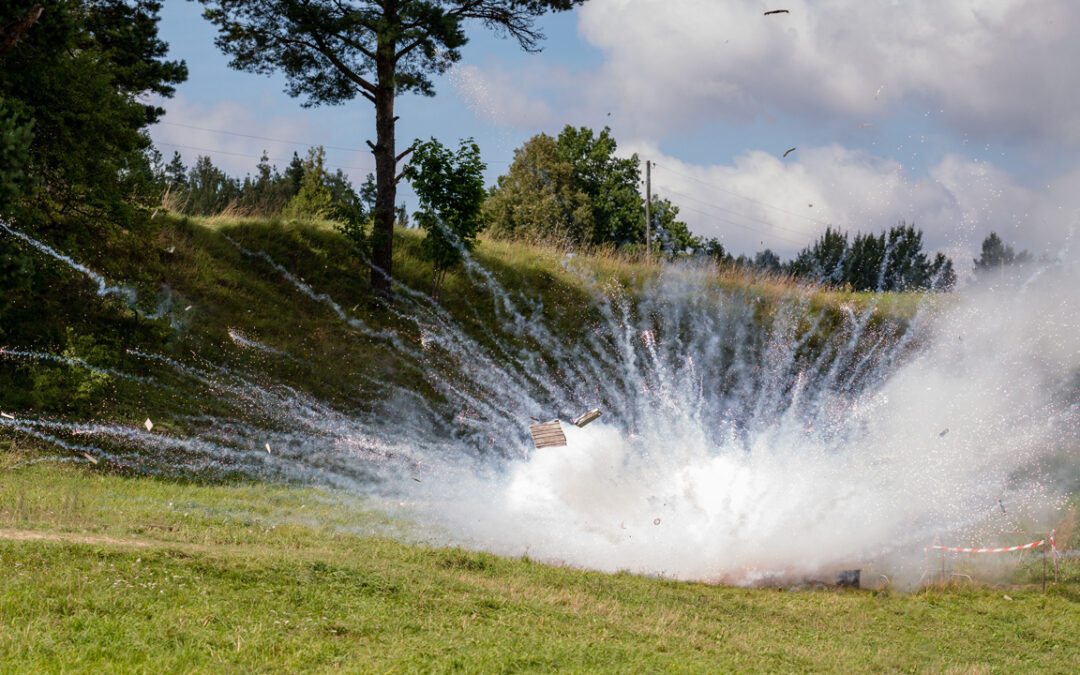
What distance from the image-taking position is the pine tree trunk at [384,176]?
2705cm

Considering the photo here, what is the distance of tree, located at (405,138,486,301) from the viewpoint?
85.8ft

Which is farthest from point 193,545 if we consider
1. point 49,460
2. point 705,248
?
point 705,248


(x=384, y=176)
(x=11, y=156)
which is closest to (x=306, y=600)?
(x=11, y=156)

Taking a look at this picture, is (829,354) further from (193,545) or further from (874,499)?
(193,545)

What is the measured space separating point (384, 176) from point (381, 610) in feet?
65.5

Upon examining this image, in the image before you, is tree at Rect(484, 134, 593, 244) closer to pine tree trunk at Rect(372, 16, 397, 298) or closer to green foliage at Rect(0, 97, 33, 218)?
pine tree trunk at Rect(372, 16, 397, 298)

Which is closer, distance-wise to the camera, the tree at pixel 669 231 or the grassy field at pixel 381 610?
the grassy field at pixel 381 610

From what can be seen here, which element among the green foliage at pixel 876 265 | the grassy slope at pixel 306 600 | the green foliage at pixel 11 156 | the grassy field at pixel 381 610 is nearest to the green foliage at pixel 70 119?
the green foliage at pixel 11 156

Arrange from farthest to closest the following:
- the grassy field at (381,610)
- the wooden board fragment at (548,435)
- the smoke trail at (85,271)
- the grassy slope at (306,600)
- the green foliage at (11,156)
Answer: the smoke trail at (85,271), the wooden board fragment at (548,435), the green foliage at (11,156), the grassy slope at (306,600), the grassy field at (381,610)

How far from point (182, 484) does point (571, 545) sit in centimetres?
737

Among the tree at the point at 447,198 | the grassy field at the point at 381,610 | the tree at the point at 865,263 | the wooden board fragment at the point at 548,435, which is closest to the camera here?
the grassy field at the point at 381,610

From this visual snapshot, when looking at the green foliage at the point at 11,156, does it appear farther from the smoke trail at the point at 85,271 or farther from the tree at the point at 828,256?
the tree at the point at 828,256

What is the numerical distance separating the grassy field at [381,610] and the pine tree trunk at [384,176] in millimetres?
13544

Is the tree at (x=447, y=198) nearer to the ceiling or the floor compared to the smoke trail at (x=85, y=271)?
nearer to the ceiling
